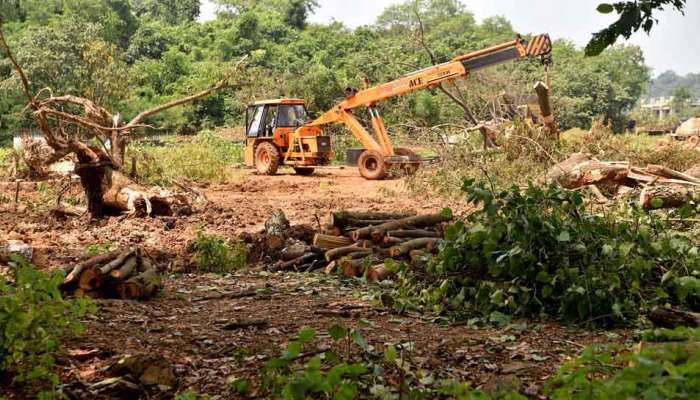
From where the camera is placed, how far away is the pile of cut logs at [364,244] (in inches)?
269

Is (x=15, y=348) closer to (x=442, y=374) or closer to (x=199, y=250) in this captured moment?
(x=442, y=374)

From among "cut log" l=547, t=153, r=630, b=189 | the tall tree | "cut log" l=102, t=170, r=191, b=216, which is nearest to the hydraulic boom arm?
"cut log" l=547, t=153, r=630, b=189

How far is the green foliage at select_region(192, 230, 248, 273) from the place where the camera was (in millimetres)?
7375

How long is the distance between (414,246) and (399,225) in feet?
1.91

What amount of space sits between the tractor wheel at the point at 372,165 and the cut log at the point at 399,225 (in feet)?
29.4

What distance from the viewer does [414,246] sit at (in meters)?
6.98

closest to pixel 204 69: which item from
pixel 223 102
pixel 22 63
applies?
pixel 223 102

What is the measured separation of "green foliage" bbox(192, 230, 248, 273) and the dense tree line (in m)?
13.9

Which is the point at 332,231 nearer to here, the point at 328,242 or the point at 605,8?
the point at 328,242

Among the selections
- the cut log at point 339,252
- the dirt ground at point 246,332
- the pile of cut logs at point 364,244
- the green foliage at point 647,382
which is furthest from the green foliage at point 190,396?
the cut log at point 339,252

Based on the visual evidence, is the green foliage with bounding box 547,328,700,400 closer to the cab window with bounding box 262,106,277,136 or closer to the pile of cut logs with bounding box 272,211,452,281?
the pile of cut logs with bounding box 272,211,452,281

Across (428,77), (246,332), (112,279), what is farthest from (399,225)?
(428,77)

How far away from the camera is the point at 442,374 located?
3877mm

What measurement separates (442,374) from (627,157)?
388 inches
